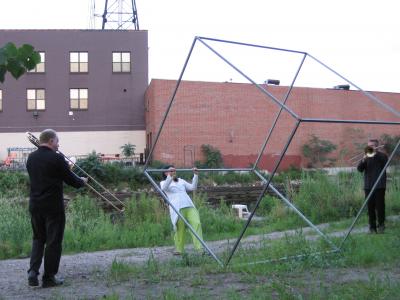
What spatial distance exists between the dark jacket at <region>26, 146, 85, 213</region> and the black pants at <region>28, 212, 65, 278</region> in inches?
3.9

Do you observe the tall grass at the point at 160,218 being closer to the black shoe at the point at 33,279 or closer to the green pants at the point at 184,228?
the green pants at the point at 184,228

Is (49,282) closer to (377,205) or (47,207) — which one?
(47,207)

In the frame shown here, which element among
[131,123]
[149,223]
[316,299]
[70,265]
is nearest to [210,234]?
[149,223]

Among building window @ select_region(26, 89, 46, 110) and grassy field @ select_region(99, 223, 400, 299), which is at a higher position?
building window @ select_region(26, 89, 46, 110)

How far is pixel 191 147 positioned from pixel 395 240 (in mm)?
18989

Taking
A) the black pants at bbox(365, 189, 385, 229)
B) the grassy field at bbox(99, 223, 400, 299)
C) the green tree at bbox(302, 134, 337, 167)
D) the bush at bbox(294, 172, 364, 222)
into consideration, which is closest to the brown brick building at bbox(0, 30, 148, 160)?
the green tree at bbox(302, 134, 337, 167)

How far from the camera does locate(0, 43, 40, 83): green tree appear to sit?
12.7 ft

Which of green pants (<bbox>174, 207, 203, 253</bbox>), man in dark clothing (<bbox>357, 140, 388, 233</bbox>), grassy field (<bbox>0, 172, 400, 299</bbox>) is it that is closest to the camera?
grassy field (<bbox>0, 172, 400, 299</bbox>)

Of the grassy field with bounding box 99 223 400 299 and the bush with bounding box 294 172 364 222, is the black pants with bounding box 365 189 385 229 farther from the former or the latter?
the bush with bounding box 294 172 364 222

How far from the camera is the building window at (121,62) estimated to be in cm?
4522

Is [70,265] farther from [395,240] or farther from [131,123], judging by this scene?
[131,123]

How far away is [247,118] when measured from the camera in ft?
105

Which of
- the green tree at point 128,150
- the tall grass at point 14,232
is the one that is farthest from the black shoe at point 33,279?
the green tree at point 128,150

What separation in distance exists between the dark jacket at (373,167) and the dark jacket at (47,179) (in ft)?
18.8
